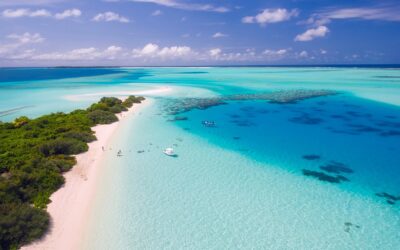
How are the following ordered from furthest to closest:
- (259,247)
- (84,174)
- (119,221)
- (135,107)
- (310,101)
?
(310,101)
(135,107)
(84,174)
(119,221)
(259,247)

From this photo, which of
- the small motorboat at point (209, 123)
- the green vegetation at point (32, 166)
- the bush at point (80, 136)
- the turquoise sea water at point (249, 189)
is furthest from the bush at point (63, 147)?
the small motorboat at point (209, 123)

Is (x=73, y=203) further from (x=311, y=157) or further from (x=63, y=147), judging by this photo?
(x=311, y=157)

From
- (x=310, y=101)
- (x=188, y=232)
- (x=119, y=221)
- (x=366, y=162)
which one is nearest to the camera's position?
(x=188, y=232)

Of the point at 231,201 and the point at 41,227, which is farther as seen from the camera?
the point at 231,201

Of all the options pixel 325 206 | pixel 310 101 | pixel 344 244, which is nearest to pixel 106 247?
pixel 344 244

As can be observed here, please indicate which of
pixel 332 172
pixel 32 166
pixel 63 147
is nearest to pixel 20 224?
pixel 32 166

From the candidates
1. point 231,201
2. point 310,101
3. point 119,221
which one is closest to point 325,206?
point 231,201

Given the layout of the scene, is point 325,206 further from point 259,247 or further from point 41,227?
point 41,227
